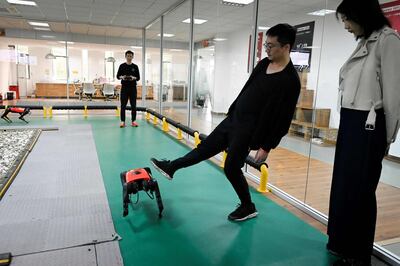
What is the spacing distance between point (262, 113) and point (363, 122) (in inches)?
23.7

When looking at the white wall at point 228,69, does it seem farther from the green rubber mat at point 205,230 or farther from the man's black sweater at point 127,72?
the green rubber mat at point 205,230

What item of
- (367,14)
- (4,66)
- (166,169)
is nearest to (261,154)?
(166,169)

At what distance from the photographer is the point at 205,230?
2383 millimetres

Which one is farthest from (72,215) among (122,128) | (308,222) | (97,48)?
(97,48)

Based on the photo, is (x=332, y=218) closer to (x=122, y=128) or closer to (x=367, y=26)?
(x=367, y=26)

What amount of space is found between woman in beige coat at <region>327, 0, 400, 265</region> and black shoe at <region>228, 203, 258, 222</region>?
0.73 meters

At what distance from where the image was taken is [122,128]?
6.75 meters

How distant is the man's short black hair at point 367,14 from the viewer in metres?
1.68

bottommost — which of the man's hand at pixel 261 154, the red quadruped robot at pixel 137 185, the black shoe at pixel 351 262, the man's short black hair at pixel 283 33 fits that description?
the black shoe at pixel 351 262

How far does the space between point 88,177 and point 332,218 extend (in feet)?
8.34

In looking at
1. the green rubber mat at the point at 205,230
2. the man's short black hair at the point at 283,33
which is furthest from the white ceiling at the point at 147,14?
the green rubber mat at the point at 205,230

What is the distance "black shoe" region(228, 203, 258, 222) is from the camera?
A: 8.34 ft

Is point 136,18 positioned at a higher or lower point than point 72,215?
higher

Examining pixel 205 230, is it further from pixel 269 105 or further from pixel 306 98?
pixel 306 98
